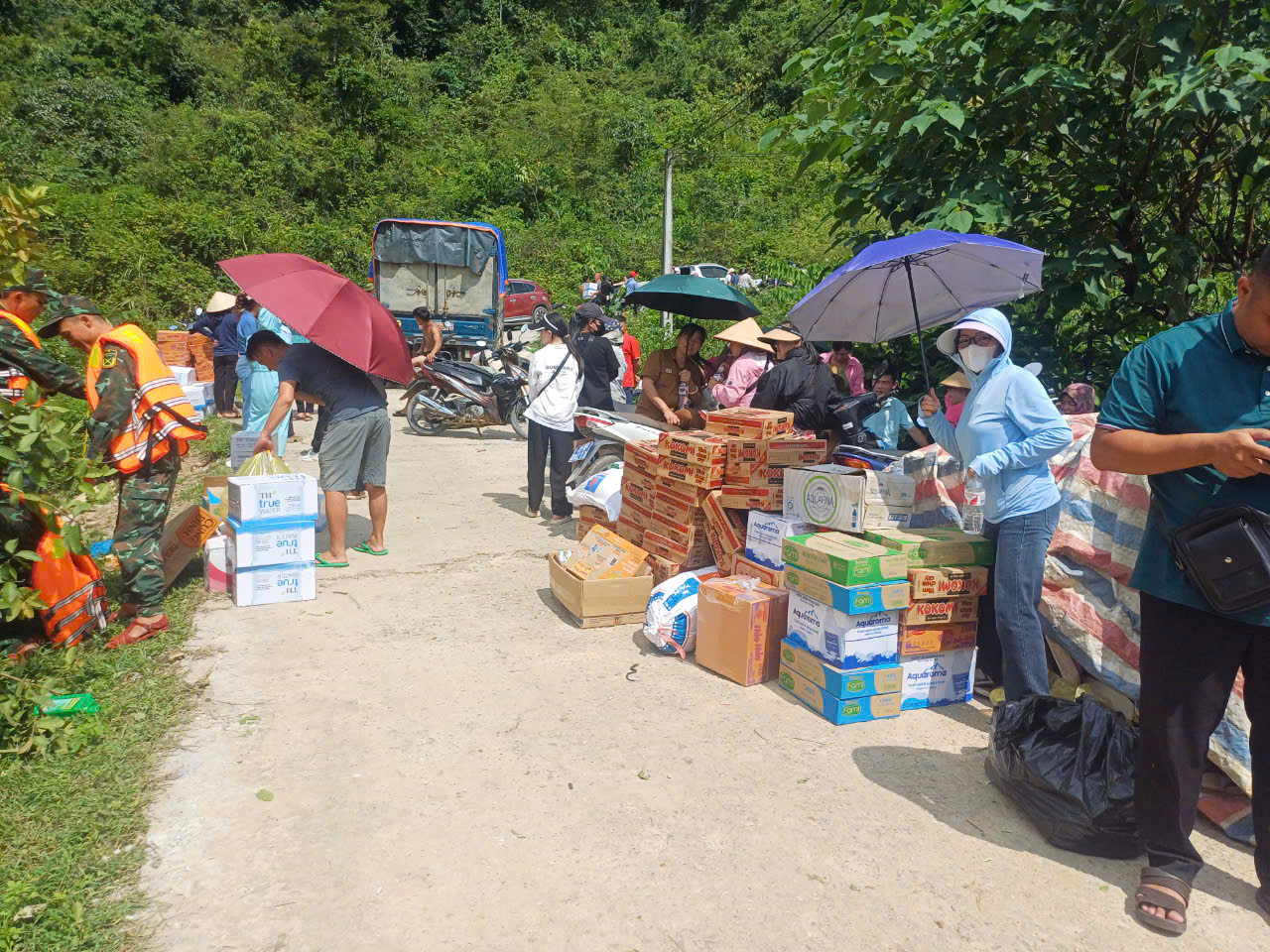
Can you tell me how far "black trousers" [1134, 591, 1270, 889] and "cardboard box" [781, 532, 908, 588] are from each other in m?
1.26

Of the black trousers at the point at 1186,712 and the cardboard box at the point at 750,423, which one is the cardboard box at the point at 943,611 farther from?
the cardboard box at the point at 750,423

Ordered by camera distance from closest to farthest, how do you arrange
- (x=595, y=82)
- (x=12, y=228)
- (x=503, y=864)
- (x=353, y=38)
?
(x=503, y=864) → (x=12, y=228) → (x=353, y=38) → (x=595, y=82)

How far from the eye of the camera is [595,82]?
39906 millimetres

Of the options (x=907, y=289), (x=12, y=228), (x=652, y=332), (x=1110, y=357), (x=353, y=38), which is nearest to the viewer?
(x=12, y=228)

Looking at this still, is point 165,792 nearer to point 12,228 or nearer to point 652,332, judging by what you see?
point 12,228

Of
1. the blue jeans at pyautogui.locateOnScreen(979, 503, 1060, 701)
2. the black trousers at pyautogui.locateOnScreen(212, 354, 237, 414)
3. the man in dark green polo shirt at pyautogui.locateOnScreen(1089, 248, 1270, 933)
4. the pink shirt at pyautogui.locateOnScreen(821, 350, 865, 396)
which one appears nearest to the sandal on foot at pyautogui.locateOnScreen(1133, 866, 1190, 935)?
the man in dark green polo shirt at pyautogui.locateOnScreen(1089, 248, 1270, 933)

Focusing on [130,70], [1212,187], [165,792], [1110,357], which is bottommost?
[165,792]

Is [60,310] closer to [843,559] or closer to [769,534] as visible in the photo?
[769,534]

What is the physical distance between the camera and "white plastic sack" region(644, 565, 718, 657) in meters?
5.11

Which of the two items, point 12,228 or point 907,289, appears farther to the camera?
point 907,289

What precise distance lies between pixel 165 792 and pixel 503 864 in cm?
144

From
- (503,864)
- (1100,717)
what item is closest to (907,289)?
(1100,717)

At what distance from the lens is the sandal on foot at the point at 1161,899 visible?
113 inches

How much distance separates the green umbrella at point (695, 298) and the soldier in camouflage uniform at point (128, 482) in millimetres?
3888
